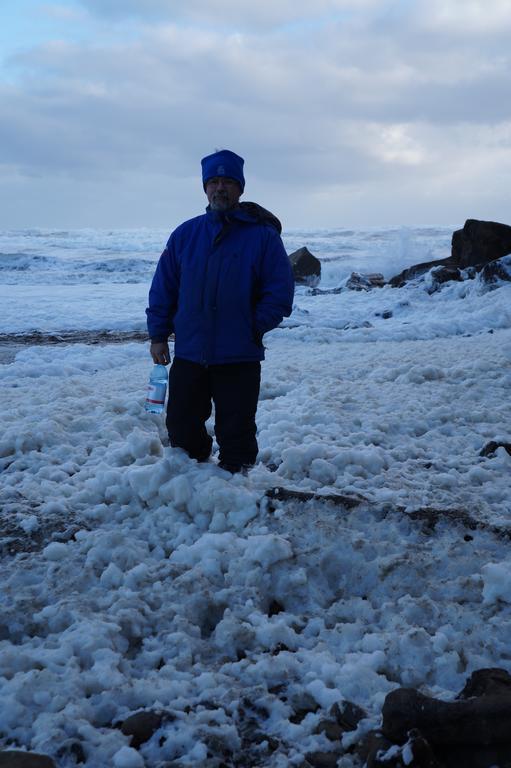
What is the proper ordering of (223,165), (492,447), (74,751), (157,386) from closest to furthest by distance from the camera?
1. (74,751)
2. (223,165)
3. (157,386)
4. (492,447)

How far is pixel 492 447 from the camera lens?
16.6ft

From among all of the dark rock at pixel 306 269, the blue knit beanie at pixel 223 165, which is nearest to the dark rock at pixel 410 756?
the blue knit beanie at pixel 223 165

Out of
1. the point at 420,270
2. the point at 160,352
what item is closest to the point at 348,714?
the point at 160,352

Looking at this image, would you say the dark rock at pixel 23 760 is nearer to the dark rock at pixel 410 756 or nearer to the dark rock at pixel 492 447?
the dark rock at pixel 410 756

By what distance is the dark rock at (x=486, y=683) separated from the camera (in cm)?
244

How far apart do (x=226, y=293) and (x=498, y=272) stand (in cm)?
1332

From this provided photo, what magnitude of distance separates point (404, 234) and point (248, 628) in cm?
3032

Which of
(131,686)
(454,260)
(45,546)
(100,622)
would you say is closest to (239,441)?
(45,546)

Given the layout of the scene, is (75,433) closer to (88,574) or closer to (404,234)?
(88,574)

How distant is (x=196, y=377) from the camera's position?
13.5 ft

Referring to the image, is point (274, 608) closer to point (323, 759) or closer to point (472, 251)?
point (323, 759)

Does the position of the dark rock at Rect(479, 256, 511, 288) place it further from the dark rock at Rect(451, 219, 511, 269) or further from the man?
the man

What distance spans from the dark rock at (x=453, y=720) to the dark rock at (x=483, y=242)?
58.3ft

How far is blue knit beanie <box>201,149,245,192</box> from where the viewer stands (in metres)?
3.90
